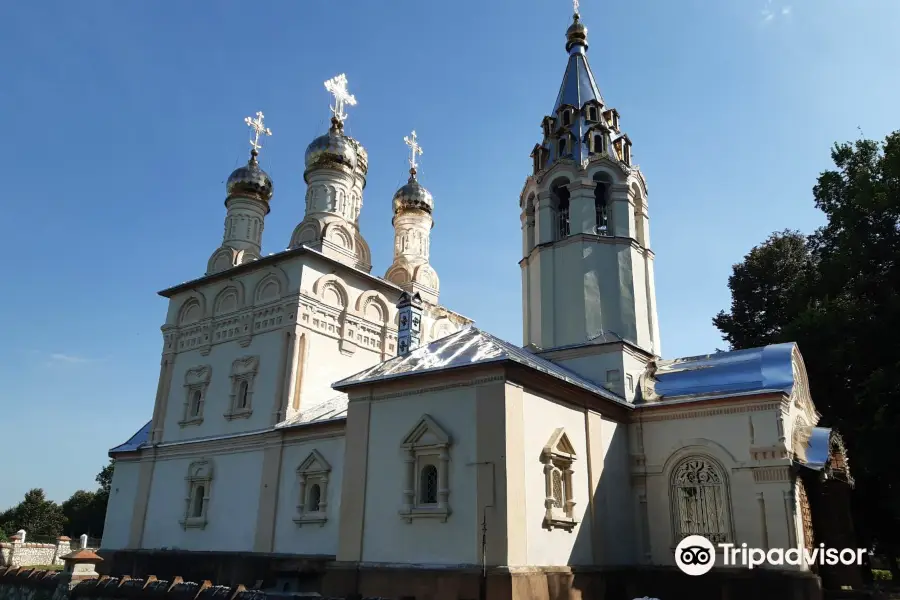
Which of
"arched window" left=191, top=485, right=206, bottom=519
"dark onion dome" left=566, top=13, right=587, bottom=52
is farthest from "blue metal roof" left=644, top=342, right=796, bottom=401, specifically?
"arched window" left=191, top=485, right=206, bottom=519

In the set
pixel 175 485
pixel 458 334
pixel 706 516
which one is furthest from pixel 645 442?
pixel 175 485

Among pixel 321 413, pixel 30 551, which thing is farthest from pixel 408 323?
pixel 30 551

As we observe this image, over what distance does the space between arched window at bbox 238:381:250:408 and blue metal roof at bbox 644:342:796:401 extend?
356 inches

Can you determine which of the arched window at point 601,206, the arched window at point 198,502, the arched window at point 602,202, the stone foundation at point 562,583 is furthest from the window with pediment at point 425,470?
the arched window at point 198,502

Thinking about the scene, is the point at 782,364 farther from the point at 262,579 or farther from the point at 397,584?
the point at 262,579

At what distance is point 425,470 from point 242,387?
7572mm

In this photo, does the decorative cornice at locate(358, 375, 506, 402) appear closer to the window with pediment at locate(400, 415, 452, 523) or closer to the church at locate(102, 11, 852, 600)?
the church at locate(102, 11, 852, 600)

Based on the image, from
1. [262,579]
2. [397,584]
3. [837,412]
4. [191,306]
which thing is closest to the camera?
[397,584]

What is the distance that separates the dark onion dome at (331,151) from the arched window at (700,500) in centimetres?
1219

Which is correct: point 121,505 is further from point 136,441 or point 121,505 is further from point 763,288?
point 763,288

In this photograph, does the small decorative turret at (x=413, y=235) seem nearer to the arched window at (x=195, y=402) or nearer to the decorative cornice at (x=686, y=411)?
the arched window at (x=195, y=402)

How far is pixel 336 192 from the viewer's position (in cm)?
1892

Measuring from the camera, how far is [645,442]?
11992 mm

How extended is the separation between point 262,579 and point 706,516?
8447 mm
